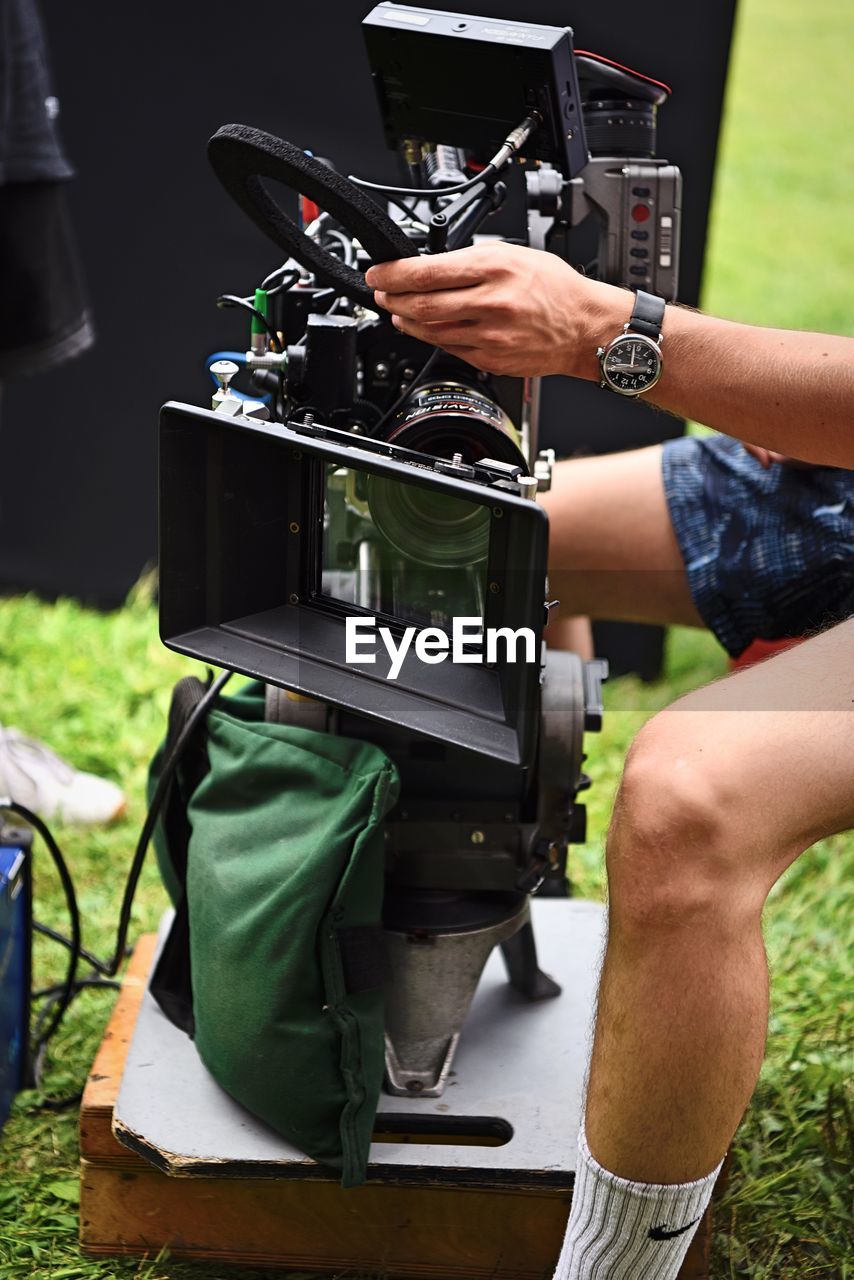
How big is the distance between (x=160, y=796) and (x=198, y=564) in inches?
12.0

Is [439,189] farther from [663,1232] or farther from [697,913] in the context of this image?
[663,1232]

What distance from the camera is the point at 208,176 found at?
2.76m

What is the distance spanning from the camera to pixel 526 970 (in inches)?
64.7

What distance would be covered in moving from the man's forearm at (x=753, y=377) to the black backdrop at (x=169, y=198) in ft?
4.24

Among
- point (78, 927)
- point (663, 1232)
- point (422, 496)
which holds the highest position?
point (422, 496)

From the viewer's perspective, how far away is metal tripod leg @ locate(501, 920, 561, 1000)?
1.63m

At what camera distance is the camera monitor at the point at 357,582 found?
118cm

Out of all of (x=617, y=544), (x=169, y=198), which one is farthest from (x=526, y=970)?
(x=169, y=198)

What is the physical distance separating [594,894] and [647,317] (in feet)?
3.74

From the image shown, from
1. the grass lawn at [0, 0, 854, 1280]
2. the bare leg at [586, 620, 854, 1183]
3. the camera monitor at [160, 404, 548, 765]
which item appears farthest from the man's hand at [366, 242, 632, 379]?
the grass lawn at [0, 0, 854, 1280]

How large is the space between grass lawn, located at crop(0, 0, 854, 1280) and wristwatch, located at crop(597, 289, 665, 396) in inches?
34.4

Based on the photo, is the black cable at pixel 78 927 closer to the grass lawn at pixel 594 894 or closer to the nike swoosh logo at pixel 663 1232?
the grass lawn at pixel 594 894

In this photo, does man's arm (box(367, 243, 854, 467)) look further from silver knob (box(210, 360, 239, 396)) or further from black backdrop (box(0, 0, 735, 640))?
black backdrop (box(0, 0, 735, 640))

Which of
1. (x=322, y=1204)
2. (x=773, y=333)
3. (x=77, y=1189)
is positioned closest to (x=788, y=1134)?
(x=322, y=1204)
